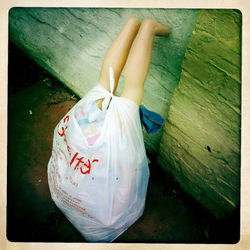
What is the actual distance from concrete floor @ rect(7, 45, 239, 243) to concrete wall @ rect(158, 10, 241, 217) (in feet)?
0.37

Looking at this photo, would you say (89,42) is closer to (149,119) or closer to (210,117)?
(149,119)

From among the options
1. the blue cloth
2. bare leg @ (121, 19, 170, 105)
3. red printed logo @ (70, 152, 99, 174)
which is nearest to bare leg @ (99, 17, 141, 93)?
bare leg @ (121, 19, 170, 105)

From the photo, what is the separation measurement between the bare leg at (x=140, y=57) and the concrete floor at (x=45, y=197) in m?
0.52

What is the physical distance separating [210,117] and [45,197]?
101cm

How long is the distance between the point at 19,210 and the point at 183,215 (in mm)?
879

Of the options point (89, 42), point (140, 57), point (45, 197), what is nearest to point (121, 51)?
point (140, 57)

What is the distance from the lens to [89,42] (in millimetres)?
1265

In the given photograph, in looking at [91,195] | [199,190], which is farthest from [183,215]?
[91,195]

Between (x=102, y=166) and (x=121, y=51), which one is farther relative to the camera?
(x=121, y=51)

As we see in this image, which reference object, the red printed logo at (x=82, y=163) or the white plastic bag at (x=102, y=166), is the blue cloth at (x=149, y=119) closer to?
the white plastic bag at (x=102, y=166)

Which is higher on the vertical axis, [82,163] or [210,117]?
[210,117]

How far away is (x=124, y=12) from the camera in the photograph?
1.01 meters

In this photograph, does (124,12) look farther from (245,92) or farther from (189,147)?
(189,147)

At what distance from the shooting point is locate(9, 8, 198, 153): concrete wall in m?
0.97
